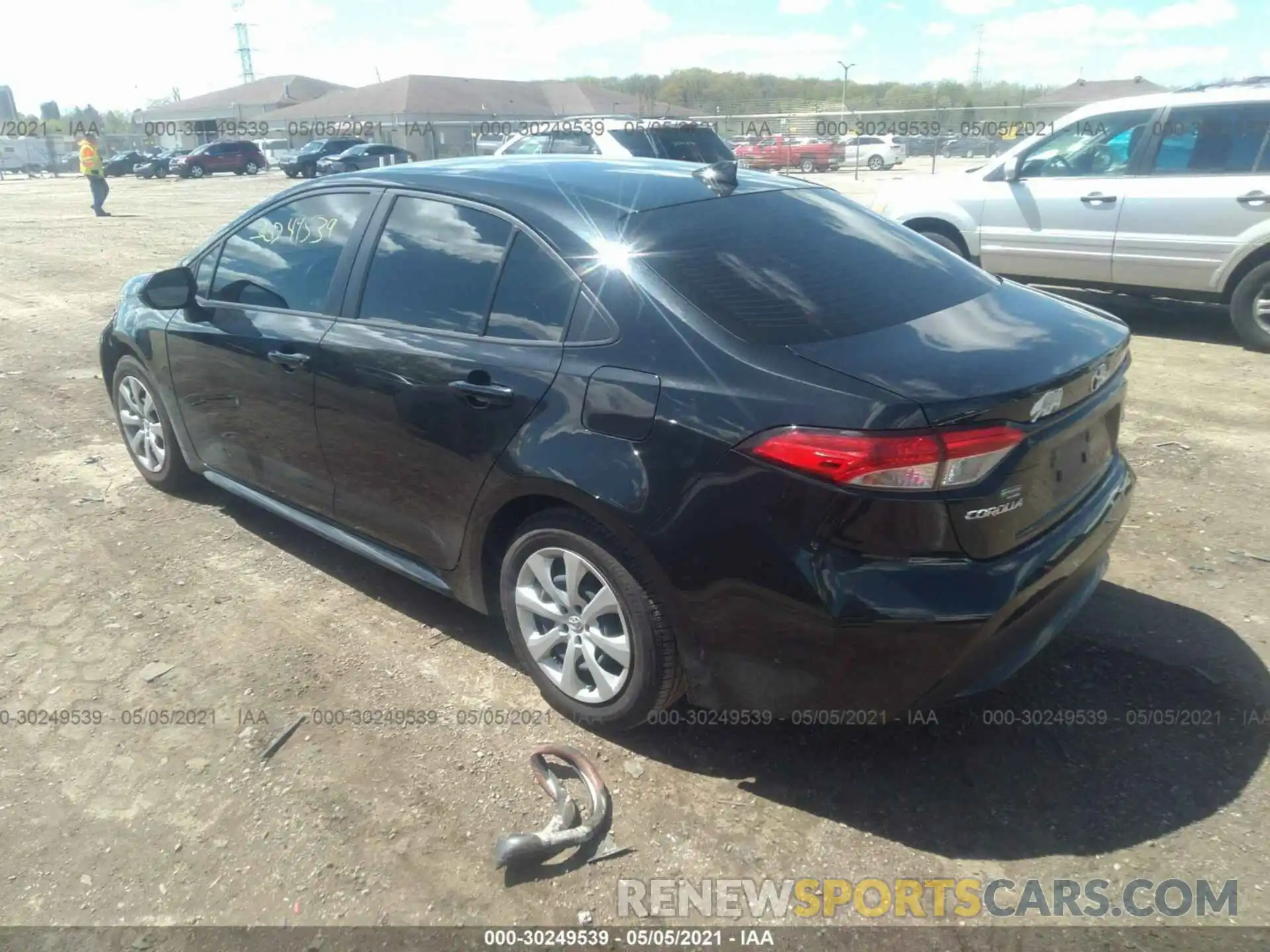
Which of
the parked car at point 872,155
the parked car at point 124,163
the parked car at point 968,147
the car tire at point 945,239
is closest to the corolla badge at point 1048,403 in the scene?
the car tire at point 945,239

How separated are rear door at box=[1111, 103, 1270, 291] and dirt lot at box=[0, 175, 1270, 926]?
356 cm

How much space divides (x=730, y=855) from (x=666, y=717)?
2.02 ft

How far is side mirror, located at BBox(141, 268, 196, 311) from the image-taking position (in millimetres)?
4223

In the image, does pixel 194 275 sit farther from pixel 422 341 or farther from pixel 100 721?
pixel 100 721

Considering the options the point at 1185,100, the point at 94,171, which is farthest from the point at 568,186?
the point at 94,171

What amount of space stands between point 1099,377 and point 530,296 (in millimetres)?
1760

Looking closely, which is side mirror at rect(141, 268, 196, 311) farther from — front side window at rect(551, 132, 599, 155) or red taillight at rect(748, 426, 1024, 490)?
front side window at rect(551, 132, 599, 155)

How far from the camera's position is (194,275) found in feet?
14.6

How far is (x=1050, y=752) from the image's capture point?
9.70 ft

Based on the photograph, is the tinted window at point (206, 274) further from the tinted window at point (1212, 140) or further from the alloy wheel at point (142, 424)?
the tinted window at point (1212, 140)

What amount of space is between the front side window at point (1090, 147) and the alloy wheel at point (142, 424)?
7180mm

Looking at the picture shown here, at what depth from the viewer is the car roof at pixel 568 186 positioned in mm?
3082

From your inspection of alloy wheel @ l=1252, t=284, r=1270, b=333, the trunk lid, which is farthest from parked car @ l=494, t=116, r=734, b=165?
the trunk lid

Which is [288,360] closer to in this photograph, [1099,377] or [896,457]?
[896,457]
